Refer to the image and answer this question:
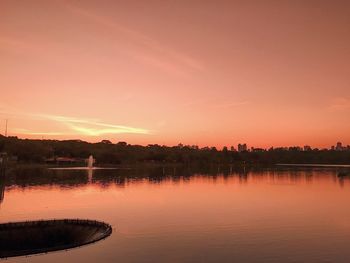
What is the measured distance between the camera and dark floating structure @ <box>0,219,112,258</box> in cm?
4291

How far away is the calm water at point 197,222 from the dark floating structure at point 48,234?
2886mm

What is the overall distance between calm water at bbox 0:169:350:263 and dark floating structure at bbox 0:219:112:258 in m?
2.89

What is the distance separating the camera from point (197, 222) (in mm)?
55125

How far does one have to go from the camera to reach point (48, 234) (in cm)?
4550

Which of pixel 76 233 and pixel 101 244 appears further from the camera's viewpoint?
pixel 76 233

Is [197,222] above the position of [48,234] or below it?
below

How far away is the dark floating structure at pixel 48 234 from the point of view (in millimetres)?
42906

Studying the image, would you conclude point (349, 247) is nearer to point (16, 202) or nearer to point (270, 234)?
point (270, 234)

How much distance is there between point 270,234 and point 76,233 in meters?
24.1

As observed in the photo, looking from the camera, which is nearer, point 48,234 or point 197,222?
point 48,234

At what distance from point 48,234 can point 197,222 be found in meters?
21.1

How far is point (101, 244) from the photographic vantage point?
40281 millimetres

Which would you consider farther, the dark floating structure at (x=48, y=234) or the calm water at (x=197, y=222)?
the dark floating structure at (x=48, y=234)

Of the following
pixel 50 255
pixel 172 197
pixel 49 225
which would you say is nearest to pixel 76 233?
pixel 49 225
